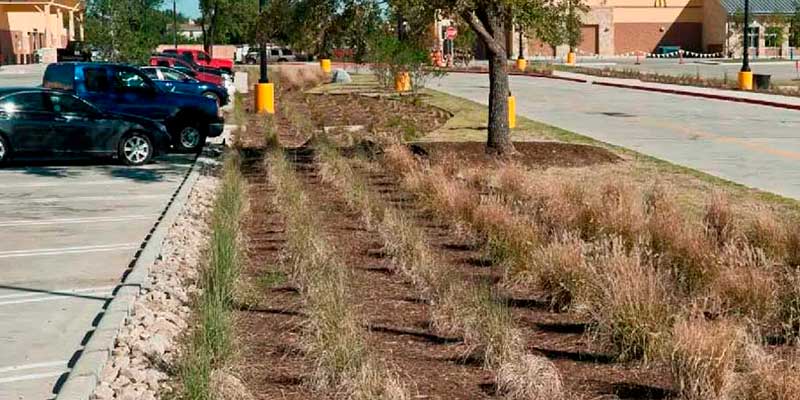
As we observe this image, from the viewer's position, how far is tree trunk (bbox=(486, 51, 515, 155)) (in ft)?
63.7

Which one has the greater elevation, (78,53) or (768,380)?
(78,53)

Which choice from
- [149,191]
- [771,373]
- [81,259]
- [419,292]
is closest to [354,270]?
[419,292]

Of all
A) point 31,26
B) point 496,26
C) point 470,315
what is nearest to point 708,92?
point 496,26

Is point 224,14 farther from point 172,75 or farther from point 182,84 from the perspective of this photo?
point 182,84

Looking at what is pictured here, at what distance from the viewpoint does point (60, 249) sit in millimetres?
12133

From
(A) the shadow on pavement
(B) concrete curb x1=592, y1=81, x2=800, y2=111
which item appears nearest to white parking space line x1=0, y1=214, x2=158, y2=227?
(A) the shadow on pavement

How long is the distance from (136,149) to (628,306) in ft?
45.2

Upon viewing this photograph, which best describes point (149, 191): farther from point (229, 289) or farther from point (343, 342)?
point (343, 342)

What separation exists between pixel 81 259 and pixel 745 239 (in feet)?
19.5

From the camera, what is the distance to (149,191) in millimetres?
16844

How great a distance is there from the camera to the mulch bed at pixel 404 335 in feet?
23.2

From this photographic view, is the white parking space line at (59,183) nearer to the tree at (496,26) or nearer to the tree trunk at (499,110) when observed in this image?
the tree at (496,26)

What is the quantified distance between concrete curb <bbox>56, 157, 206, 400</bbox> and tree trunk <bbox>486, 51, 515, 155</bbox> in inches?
270

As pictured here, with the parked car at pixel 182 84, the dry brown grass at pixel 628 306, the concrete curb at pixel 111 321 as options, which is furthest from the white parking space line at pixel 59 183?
the parked car at pixel 182 84
